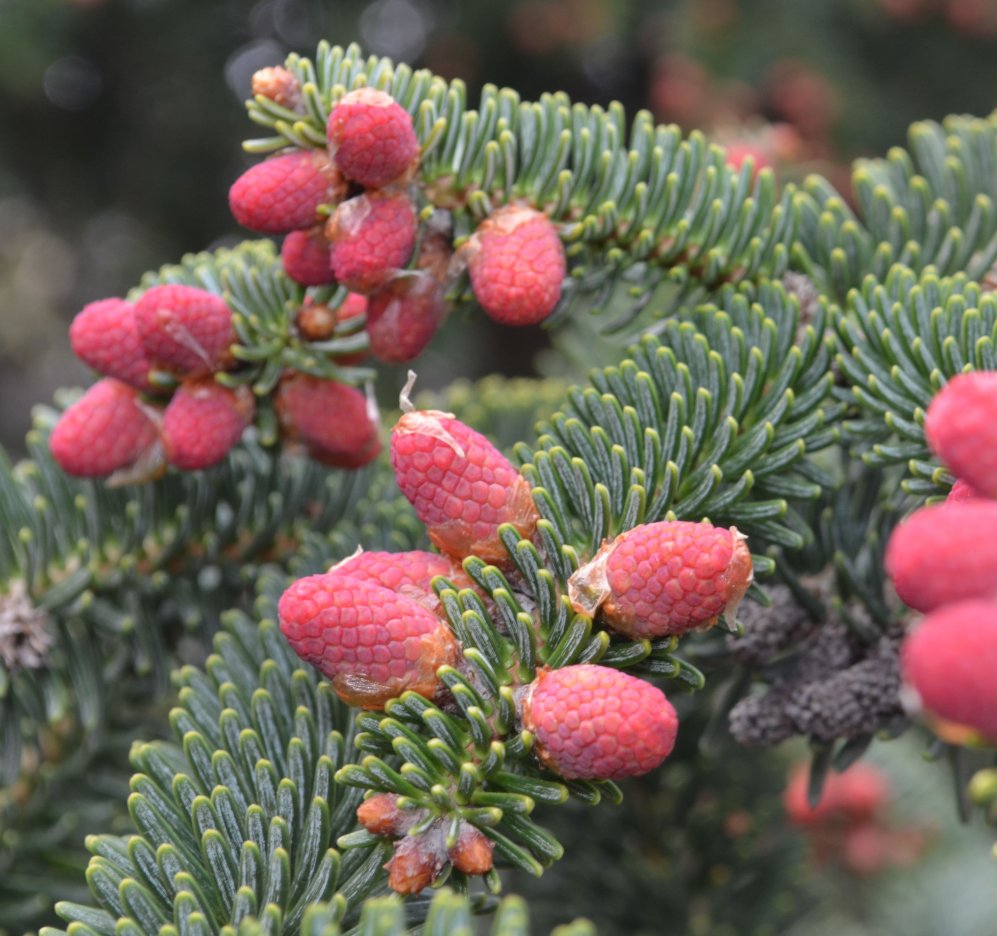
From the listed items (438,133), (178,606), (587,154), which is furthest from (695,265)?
(178,606)

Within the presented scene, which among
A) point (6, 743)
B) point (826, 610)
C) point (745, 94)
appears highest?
point (745, 94)

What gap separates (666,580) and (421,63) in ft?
7.21

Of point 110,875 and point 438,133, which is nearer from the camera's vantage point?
point 110,875

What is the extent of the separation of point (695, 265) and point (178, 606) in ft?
1.71

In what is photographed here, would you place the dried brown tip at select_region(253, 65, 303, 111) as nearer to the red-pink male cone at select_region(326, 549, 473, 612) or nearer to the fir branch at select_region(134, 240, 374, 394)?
the fir branch at select_region(134, 240, 374, 394)

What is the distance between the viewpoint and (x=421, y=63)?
8.08 ft

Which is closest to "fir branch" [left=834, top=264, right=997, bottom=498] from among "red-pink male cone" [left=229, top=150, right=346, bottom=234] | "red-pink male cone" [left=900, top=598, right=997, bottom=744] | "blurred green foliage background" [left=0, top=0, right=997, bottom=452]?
"red-pink male cone" [left=900, top=598, right=997, bottom=744]

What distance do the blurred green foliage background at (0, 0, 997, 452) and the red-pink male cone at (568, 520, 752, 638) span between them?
1.72m

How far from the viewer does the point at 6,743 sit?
0.82m

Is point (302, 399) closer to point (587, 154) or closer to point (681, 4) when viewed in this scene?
point (587, 154)

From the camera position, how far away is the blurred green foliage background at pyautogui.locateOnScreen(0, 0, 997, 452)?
2223mm

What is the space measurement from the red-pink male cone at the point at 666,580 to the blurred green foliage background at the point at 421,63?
5.63 feet

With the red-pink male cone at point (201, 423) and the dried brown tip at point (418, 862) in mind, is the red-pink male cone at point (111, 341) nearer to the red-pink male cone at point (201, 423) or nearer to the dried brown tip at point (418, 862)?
the red-pink male cone at point (201, 423)

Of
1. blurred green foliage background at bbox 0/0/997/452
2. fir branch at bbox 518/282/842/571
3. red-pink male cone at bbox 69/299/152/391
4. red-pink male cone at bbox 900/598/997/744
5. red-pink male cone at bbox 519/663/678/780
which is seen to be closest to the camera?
red-pink male cone at bbox 900/598/997/744
